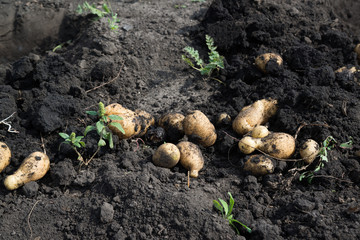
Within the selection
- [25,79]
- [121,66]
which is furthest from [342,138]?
[25,79]

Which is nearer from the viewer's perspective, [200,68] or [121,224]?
[121,224]

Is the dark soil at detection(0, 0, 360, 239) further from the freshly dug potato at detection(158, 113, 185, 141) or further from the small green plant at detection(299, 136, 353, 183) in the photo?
the freshly dug potato at detection(158, 113, 185, 141)

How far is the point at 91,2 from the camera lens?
5988 mm

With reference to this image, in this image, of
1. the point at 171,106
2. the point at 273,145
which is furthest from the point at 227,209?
the point at 171,106

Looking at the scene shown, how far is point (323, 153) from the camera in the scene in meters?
3.42

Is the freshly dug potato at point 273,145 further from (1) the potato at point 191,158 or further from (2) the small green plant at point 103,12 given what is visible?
(2) the small green plant at point 103,12

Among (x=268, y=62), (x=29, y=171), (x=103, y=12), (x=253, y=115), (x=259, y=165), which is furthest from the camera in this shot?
(x=103, y=12)

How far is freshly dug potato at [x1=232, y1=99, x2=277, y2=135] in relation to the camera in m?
3.74

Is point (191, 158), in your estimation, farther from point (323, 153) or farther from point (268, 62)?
point (268, 62)

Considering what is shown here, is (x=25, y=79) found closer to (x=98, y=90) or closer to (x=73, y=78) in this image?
(x=73, y=78)

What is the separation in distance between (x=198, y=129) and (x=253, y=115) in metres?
0.62

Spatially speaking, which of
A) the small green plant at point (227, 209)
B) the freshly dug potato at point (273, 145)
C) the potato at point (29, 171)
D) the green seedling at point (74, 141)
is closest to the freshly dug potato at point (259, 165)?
the freshly dug potato at point (273, 145)

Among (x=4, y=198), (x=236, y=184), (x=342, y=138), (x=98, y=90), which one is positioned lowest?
(x=4, y=198)

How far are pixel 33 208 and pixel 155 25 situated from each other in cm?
323
